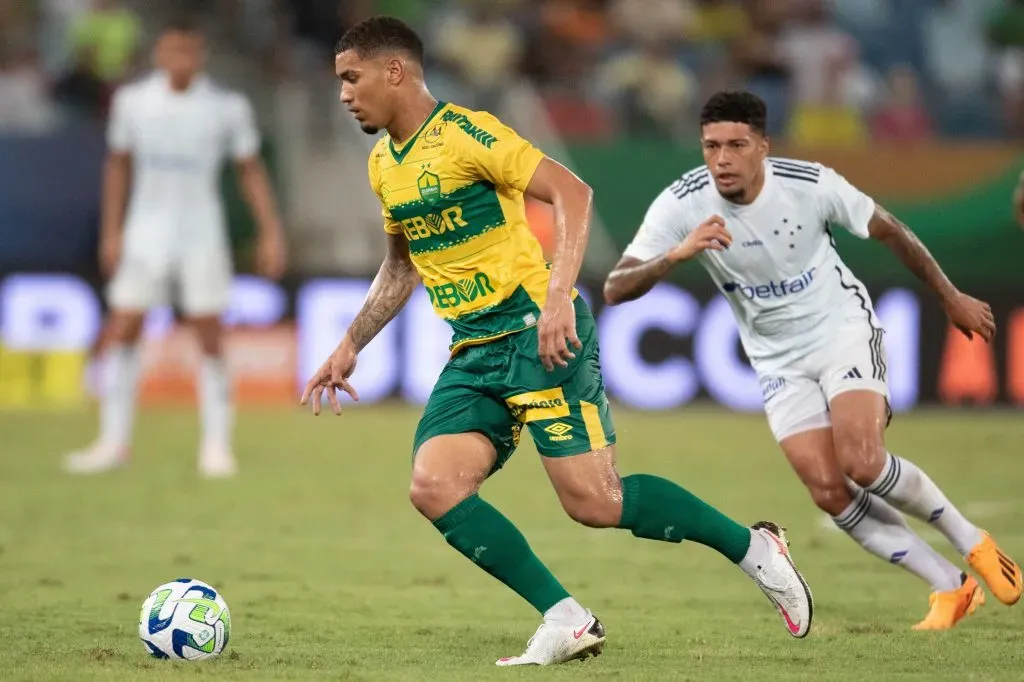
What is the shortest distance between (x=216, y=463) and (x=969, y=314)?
244 inches

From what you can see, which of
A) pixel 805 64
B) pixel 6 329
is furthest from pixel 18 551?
pixel 805 64

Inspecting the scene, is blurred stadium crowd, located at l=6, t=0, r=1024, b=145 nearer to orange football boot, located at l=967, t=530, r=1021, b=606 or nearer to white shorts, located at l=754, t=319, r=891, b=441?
white shorts, located at l=754, t=319, r=891, b=441

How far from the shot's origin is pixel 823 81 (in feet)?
55.3

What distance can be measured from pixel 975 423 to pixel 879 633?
28.5ft

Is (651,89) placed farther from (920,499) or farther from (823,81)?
(920,499)

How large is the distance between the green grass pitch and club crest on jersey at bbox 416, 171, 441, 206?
1518mm

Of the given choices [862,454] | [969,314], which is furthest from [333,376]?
[969,314]

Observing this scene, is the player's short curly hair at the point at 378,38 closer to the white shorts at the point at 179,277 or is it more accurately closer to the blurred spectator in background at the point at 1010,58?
the white shorts at the point at 179,277

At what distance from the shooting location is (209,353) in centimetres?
1130

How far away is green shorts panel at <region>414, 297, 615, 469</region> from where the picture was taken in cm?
552

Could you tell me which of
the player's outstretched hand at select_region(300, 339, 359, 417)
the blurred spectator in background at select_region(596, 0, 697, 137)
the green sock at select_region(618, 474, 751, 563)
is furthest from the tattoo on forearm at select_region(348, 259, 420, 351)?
the blurred spectator in background at select_region(596, 0, 697, 137)

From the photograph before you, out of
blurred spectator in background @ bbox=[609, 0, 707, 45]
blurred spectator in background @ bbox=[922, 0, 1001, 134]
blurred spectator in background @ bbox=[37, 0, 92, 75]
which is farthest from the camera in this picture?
blurred spectator in background @ bbox=[922, 0, 1001, 134]

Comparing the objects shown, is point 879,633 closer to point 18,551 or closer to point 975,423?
point 18,551

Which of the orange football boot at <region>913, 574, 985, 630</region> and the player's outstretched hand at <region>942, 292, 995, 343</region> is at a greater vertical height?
the player's outstretched hand at <region>942, 292, 995, 343</region>
